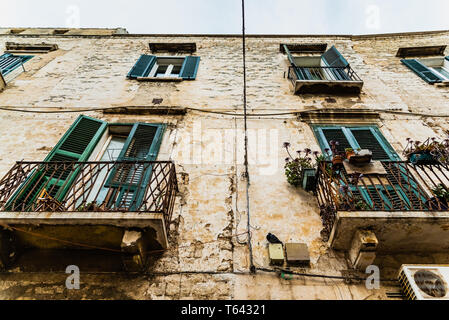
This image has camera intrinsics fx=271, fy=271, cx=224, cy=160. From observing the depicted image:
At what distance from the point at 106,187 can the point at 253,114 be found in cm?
358

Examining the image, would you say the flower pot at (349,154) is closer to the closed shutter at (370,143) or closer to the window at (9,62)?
the closed shutter at (370,143)

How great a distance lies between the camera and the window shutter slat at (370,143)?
525 centimetres

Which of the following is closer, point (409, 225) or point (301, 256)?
point (409, 225)

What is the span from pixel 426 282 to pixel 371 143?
314 centimetres

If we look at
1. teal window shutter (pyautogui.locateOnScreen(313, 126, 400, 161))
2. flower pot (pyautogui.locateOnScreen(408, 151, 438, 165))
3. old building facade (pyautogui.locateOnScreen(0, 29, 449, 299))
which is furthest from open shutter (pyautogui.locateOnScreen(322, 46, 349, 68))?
flower pot (pyautogui.locateOnScreen(408, 151, 438, 165))

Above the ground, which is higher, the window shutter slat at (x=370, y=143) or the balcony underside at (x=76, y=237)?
the window shutter slat at (x=370, y=143)

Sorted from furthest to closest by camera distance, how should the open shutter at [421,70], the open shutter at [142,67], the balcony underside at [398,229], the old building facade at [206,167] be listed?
the open shutter at [142,67], the open shutter at [421,70], the old building facade at [206,167], the balcony underside at [398,229]

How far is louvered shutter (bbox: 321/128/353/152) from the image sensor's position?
5.49m

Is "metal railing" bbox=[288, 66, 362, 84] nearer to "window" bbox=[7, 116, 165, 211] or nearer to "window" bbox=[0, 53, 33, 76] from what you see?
"window" bbox=[7, 116, 165, 211]

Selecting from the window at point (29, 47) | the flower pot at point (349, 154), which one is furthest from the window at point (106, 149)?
the window at point (29, 47)

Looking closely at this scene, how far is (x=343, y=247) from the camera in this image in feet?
12.1

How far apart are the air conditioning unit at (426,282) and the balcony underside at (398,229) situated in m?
0.46
